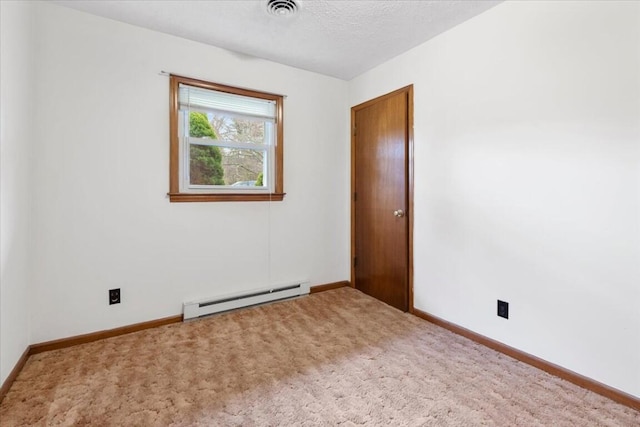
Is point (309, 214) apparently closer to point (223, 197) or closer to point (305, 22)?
point (223, 197)

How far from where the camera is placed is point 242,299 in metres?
2.79

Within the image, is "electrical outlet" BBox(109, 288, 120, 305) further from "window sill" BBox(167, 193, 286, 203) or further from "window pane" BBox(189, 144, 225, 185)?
"window pane" BBox(189, 144, 225, 185)

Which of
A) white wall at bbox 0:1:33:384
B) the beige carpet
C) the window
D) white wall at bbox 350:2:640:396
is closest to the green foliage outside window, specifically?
the window

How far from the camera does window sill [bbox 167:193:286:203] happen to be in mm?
2518

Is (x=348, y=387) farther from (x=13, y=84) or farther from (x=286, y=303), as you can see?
(x=13, y=84)

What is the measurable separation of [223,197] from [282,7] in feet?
5.13

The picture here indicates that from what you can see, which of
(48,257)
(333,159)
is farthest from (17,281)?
(333,159)

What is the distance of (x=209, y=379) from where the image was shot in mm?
1750

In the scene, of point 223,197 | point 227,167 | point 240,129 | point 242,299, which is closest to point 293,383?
point 242,299

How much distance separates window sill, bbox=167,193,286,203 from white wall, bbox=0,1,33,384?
90cm

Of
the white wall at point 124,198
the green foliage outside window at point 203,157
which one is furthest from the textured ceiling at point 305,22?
the green foliage outside window at point 203,157

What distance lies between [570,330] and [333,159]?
2.48 meters

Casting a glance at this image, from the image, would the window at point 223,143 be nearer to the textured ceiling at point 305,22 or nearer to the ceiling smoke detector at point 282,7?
the textured ceiling at point 305,22

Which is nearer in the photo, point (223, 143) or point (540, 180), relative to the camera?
point (540, 180)
